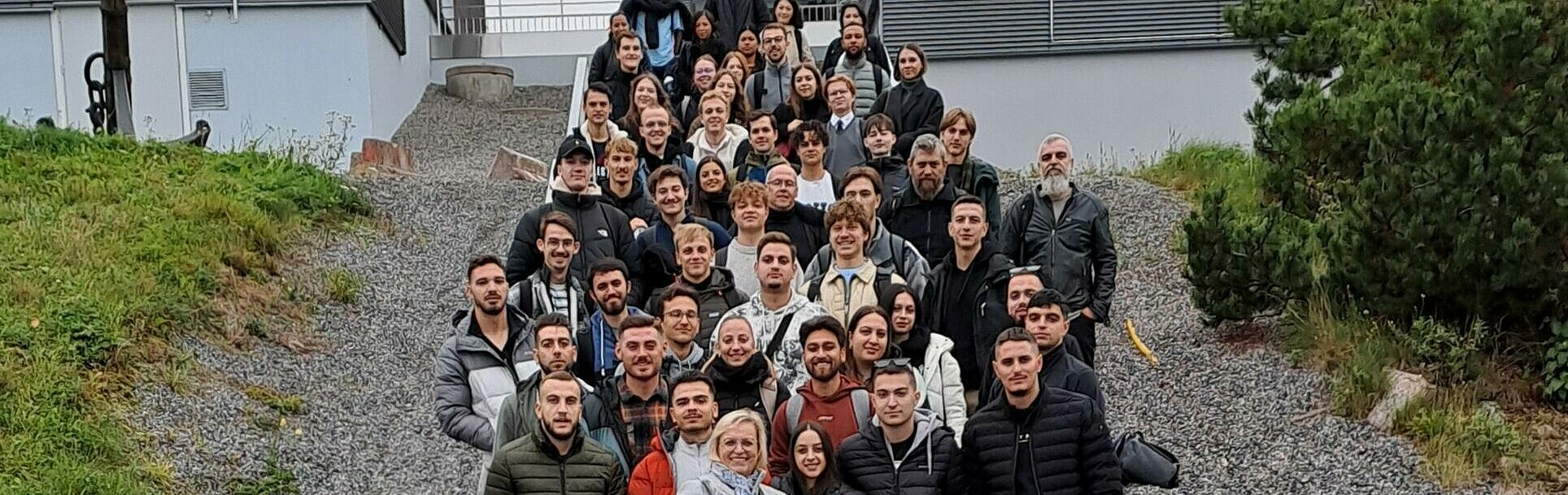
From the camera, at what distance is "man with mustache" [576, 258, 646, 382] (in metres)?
8.45

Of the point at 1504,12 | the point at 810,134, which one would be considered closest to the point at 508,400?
the point at 810,134

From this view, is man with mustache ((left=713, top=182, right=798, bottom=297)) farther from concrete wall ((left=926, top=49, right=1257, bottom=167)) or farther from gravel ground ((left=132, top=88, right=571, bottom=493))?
concrete wall ((left=926, top=49, right=1257, bottom=167))

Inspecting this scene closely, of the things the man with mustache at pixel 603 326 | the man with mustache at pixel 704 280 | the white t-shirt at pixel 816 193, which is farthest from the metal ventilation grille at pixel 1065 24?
the man with mustache at pixel 603 326

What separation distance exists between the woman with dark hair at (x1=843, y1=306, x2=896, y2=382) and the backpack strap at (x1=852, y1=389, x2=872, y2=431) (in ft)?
0.66

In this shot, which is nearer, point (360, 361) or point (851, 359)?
point (851, 359)

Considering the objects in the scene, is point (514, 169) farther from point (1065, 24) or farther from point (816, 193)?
point (816, 193)

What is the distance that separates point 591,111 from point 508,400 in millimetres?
4110

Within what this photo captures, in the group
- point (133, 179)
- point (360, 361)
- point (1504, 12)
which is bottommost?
point (360, 361)

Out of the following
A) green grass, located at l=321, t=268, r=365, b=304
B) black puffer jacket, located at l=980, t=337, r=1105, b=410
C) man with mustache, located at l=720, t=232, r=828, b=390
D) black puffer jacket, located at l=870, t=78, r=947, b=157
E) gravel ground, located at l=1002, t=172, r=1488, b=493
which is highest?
black puffer jacket, located at l=870, t=78, r=947, b=157

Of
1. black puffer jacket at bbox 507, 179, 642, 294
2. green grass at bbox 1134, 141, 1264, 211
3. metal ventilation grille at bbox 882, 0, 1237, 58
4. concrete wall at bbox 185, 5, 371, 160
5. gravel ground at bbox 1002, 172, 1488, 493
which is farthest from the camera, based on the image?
metal ventilation grille at bbox 882, 0, 1237, 58

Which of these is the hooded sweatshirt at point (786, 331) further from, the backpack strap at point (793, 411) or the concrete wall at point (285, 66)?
the concrete wall at point (285, 66)

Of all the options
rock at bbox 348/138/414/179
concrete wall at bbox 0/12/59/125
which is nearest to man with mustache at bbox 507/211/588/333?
rock at bbox 348/138/414/179

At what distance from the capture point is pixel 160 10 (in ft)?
70.4

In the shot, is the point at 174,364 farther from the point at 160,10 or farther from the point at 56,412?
the point at 160,10
